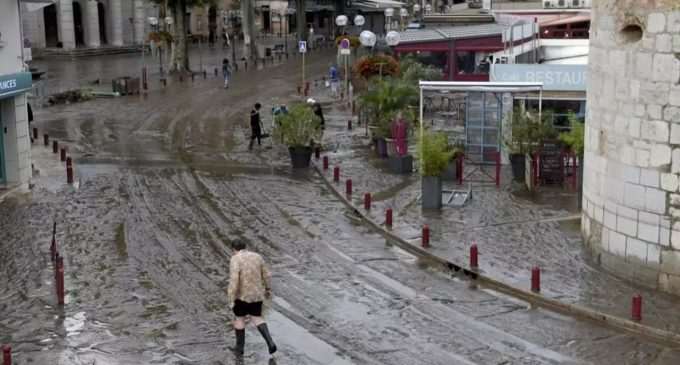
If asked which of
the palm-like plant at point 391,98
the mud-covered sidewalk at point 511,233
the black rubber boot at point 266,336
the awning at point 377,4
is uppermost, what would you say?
the awning at point 377,4

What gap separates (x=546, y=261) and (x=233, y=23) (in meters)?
86.2

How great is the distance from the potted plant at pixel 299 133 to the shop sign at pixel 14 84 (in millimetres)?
6864

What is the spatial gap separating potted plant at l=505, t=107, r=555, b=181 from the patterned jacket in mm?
13266

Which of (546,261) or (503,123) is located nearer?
(546,261)

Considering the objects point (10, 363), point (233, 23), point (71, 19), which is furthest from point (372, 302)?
point (233, 23)

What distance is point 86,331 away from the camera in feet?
46.3

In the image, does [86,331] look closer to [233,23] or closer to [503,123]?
[503,123]

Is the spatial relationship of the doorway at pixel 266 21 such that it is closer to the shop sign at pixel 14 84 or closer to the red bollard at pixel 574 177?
the shop sign at pixel 14 84

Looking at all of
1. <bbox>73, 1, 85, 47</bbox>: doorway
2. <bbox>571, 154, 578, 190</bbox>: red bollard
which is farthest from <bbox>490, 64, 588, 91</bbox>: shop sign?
<bbox>73, 1, 85, 47</bbox>: doorway

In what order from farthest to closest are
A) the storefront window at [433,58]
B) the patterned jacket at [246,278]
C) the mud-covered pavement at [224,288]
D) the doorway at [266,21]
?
1. the doorway at [266,21]
2. the storefront window at [433,58]
3. the mud-covered pavement at [224,288]
4. the patterned jacket at [246,278]

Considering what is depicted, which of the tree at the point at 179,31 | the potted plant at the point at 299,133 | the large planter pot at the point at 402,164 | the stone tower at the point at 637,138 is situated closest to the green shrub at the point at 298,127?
the potted plant at the point at 299,133

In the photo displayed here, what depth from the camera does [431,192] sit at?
2214 cm

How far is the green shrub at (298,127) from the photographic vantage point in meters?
27.7

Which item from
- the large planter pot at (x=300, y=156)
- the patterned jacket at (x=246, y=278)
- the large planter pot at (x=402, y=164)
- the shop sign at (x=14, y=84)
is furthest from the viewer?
the large planter pot at (x=300, y=156)
